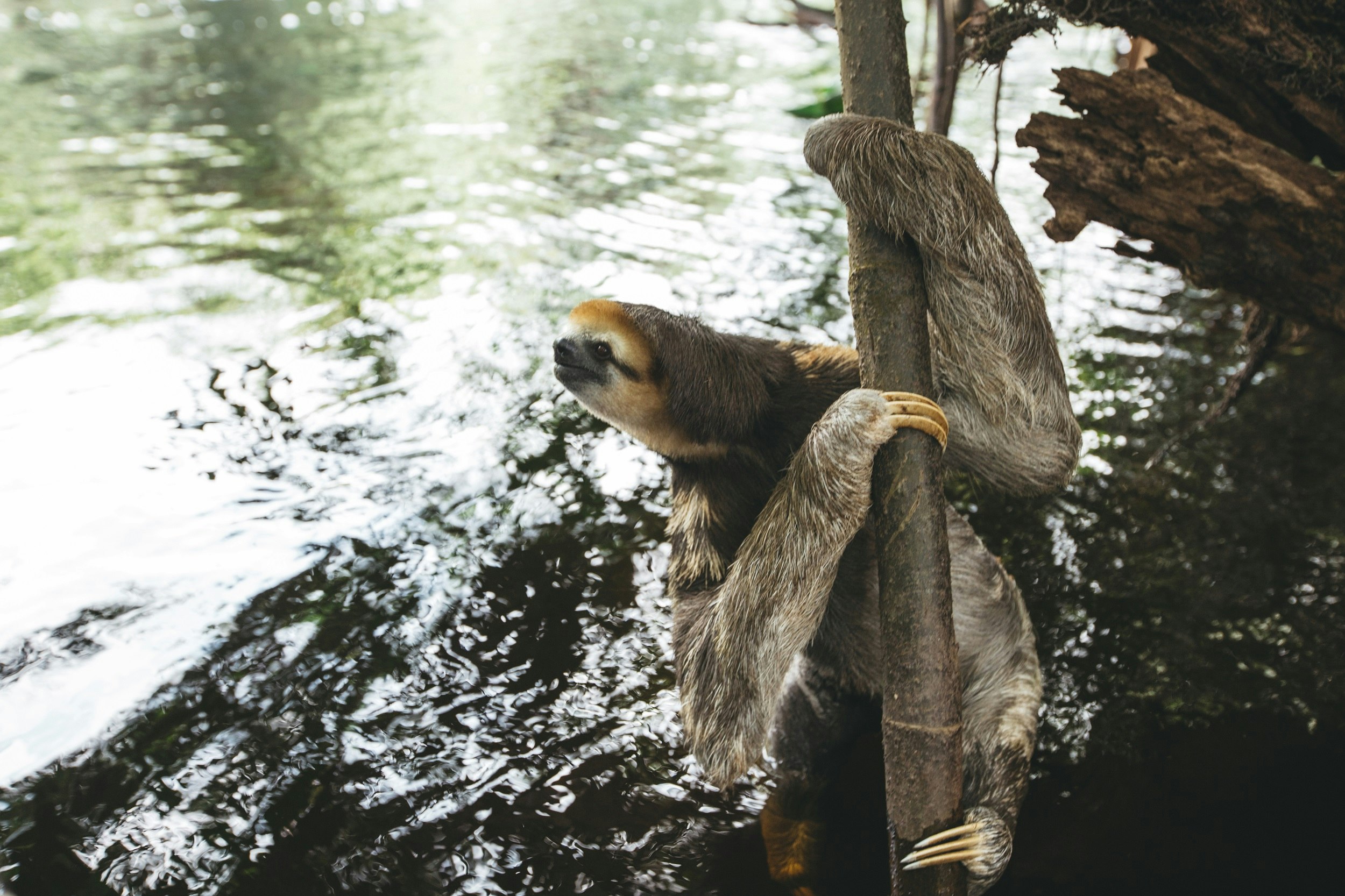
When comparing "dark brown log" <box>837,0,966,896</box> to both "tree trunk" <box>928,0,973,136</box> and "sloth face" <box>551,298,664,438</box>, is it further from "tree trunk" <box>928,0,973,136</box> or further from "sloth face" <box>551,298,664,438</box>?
"tree trunk" <box>928,0,973,136</box>

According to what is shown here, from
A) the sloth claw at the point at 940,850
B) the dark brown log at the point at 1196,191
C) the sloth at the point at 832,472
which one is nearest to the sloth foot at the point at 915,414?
the sloth at the point at 832,472

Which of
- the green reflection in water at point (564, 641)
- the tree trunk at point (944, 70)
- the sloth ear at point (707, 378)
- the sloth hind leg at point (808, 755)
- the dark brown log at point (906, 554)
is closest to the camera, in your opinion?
the dark brown log at point (906, 554)

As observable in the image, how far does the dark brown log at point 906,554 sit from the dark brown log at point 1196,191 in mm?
1304

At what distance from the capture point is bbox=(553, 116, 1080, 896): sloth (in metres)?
2.95

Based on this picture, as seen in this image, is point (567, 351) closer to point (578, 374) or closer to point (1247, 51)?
point (578, 374)

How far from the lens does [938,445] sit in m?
2.73

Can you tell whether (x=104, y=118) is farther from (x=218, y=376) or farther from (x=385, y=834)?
(x=385, y=834)

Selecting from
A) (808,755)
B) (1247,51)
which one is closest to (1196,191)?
(1247,51)

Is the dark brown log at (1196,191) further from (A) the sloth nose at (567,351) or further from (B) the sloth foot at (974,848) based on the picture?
(B) the sloth foot at (974,848)

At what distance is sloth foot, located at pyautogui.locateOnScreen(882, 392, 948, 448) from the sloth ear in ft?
2.07

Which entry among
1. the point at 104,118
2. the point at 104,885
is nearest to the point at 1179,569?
the point at 104,885

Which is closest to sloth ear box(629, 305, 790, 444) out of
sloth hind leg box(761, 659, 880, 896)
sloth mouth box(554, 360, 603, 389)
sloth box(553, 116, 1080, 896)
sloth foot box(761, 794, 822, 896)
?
sloth box(553, 116, 1080, 896)

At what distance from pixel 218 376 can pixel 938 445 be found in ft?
17.3

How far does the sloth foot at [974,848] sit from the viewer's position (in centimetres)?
263
